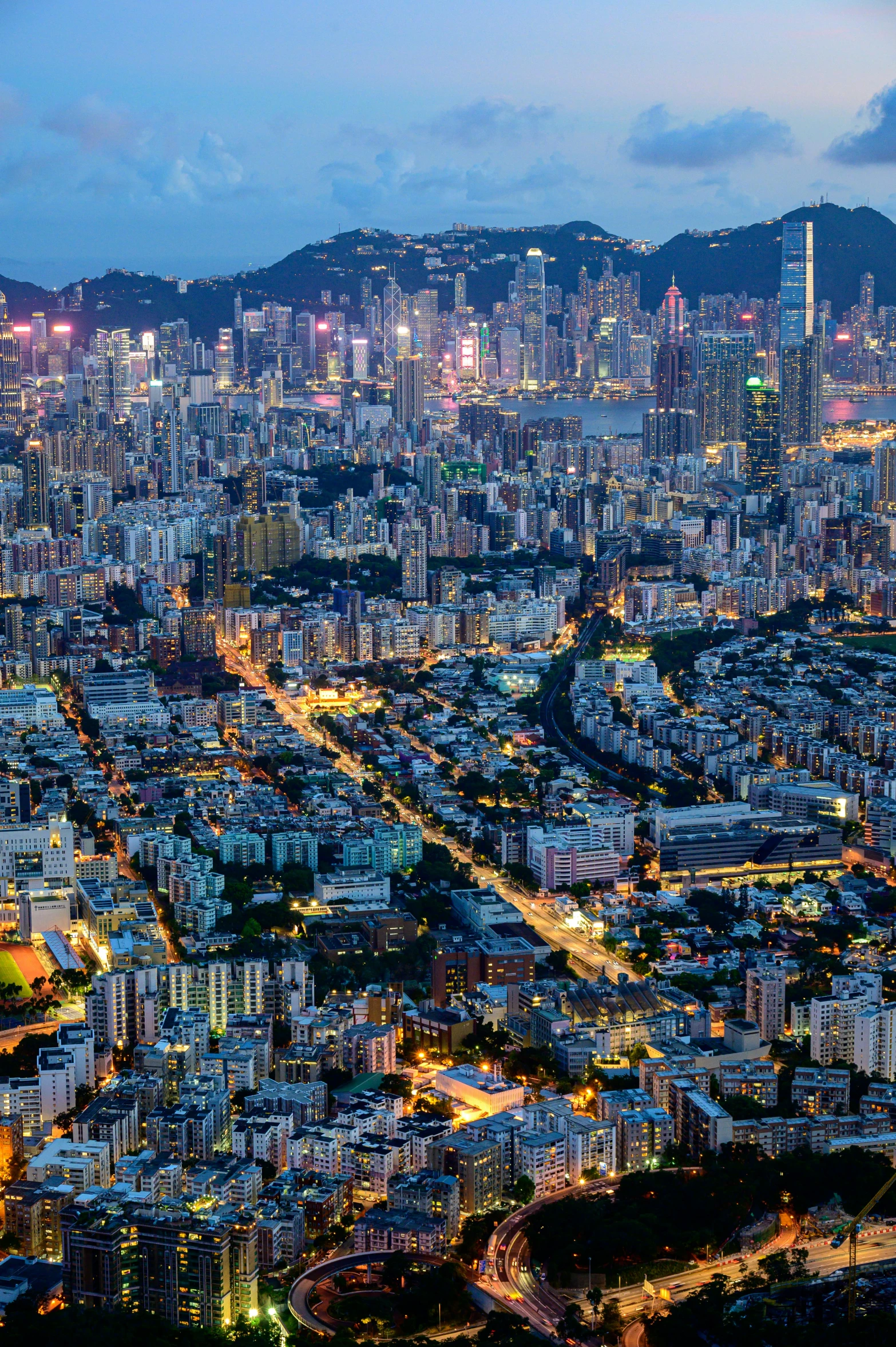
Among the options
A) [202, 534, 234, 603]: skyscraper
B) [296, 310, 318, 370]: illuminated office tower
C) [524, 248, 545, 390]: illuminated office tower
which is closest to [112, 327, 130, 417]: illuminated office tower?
[296, 310, 318, 370]: illuminated office tower

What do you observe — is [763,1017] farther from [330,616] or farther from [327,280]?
[327,280]

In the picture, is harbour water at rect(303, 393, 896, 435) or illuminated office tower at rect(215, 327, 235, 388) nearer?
harbour water at rect(303, 393, 896, 435)

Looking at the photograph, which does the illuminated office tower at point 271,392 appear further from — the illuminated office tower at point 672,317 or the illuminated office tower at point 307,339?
the illuminated office tower at point 672,317

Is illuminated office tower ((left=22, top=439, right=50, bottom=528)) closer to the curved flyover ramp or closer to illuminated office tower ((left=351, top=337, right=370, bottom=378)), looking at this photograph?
illuminated office tower ((left=351, top=337, right=370, bottom=378))

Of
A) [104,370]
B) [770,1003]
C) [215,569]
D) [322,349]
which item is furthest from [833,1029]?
[322,349]

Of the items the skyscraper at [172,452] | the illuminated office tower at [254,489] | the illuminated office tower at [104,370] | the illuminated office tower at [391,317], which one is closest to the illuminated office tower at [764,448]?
the illuminated office tower at [254,489]

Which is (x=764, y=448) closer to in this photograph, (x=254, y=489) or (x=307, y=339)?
(x=254, y=489)
